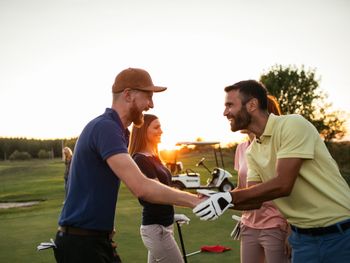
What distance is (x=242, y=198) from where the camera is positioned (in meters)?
3.52

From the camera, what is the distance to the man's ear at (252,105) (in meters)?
A: 3.79

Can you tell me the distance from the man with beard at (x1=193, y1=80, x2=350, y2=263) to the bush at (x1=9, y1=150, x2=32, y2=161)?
79752 millimetres

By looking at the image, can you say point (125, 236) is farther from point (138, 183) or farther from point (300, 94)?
point (300, 94)

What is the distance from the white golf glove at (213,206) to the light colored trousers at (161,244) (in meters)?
1.38

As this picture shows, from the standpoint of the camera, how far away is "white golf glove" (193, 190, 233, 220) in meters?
3.33

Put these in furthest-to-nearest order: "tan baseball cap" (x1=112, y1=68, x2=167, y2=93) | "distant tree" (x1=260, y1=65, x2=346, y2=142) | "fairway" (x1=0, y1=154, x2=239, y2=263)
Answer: "distant tree" (x1=260, y1=65, x2=346, y2=142) → "fairway" (x1=0, y1=154, x2=239, y2=263) → "tan baseball cap" (x1=112, y1=68, x2=167, y2=93)

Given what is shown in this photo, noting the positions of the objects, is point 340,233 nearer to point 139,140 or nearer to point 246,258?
point 246,258

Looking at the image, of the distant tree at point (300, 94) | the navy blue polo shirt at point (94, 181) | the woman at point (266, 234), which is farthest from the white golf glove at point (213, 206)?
the distant tree at point (300, 94)

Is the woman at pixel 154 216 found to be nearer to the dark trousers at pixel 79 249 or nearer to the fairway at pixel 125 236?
the dark trousers at pixel 79 249

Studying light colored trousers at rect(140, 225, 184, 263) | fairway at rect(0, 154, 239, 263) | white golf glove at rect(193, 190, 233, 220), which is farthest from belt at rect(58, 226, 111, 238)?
fairway at rect(0, 154, 239, 263)

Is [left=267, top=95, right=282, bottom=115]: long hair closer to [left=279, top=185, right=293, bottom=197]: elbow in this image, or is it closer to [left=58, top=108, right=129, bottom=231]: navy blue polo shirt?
[left=279, top=185, right=293, bottom=197]: elbow

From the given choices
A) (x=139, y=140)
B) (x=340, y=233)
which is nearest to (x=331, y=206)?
(x=340, y=233)

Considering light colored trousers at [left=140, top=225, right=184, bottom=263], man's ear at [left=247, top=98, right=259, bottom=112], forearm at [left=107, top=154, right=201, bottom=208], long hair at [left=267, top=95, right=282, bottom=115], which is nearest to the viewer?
forearm at [left=107, top=154, right=201, bottom=208]

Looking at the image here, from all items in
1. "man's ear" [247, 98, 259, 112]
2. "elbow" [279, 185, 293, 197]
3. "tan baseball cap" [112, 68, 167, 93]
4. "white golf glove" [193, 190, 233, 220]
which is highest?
"tan baseball cap" [112, 68, 167, 93]
